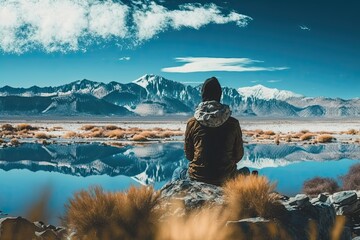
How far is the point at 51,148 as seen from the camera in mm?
32500

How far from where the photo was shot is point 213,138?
5.23 metres

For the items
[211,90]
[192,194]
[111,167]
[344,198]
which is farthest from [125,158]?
[192,194]

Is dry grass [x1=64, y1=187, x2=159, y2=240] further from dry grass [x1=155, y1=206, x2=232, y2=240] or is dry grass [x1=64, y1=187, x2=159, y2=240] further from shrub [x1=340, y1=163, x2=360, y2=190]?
shrub [x1=340, y1=163, x2=360, y2=190]

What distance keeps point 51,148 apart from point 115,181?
53.7 feet

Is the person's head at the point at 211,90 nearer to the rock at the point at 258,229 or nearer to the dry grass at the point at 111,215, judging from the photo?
the dry grass at the point at 111,215

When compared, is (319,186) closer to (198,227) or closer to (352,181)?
(352,181)

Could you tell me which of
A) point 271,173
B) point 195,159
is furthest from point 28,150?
point 195,159

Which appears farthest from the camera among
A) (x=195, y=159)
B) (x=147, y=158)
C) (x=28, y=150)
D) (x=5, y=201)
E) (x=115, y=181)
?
(x=28, y=150)

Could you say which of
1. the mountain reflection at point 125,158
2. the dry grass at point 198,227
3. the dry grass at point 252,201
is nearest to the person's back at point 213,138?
the dry grass at point 252,201

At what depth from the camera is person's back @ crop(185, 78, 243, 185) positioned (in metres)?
5.16

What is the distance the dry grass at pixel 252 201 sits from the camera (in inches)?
166

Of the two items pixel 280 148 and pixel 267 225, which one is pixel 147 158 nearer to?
pixel 280 148

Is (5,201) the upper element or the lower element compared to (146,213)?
lower

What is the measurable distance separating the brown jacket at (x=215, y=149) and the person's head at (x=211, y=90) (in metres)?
0.31
